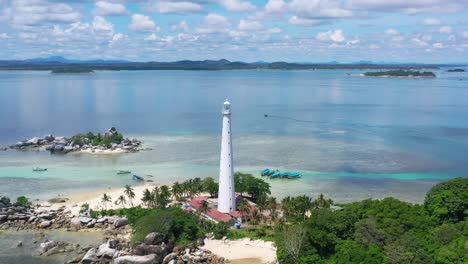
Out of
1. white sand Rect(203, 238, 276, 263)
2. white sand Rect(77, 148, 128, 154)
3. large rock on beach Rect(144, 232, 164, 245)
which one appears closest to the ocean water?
white sand Rect(77, 148, 128, 154)

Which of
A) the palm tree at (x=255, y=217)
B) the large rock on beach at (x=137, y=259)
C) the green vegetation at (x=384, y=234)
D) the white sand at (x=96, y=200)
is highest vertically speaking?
the green vegetation at (x=384, y=234)

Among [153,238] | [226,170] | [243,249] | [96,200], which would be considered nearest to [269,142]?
[96,200]

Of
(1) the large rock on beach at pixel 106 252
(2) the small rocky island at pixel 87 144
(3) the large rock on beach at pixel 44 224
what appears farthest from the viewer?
(2) the small rocky island at pixel 87 144

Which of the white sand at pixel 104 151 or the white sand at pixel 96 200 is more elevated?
the white sand at pixel 104 151

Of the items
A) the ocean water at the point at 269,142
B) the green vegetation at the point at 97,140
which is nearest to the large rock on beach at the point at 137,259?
the ocean water at the point at 269,142

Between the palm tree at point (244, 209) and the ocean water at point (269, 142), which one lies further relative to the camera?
the ocean water at point (269, 142)

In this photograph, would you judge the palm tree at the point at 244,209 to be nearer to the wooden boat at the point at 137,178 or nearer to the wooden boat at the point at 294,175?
the wooden boat at the point at 294,175

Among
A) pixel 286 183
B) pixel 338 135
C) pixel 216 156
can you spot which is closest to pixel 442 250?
pixel 286 183

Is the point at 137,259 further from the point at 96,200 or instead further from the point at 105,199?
the point at 96,200

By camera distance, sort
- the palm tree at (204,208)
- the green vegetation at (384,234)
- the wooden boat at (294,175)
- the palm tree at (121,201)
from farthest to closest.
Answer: the wooden boat at (294,175)
the palm tree at (121,201)
the palm tree at (204,208)
the green vegetation at (384,234)
